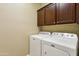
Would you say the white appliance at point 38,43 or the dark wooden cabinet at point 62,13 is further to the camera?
the white appliance at point 38,43

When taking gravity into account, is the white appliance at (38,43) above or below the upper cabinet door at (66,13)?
below

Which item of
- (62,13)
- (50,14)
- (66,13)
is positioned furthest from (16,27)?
(66,13)

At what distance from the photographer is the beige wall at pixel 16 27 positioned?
409 centimetres

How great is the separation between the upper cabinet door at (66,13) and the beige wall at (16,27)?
185 cm

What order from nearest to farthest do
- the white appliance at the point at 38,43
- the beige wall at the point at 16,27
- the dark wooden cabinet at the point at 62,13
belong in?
the dark wooden cabinet at the point at 62,13, the white appliance at the point at 38,43, the beige wall at the point at 16,27

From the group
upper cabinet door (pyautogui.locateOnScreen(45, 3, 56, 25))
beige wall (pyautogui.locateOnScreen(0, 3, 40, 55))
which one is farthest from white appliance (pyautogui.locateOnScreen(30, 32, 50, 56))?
beige wall (pyautogui.locateOnScreen(0, 3, 40, 55))

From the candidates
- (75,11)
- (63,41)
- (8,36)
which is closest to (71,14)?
(75,11)

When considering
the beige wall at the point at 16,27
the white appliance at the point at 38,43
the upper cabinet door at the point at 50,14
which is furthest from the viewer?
the beige wall at the point at 16,27

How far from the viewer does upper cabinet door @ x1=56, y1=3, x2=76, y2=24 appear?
5.88ft

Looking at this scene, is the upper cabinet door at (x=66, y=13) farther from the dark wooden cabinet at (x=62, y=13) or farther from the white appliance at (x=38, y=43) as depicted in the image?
the white appliance at (x=38, y=43)

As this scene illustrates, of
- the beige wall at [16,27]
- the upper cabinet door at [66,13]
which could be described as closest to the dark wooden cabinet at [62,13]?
the upper cabinet door at [66,13]

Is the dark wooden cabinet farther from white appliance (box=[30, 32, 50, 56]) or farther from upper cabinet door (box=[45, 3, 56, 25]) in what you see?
white appliance (box=[30, 32, 50, 56])

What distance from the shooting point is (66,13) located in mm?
1972

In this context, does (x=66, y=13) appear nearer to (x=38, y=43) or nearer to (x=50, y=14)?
(x=50, y=14)
